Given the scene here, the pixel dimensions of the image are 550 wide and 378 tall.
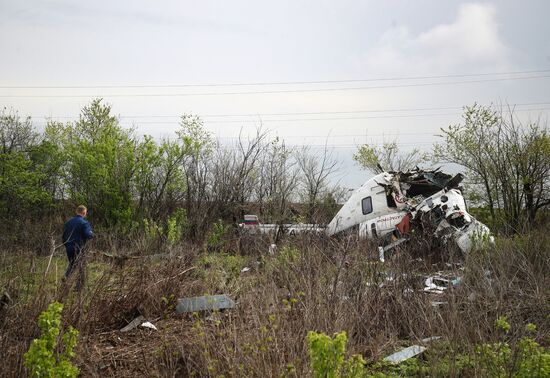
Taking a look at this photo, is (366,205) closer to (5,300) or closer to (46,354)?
(5,300)

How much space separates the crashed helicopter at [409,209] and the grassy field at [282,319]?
4.81 meters

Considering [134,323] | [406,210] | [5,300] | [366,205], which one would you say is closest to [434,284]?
→ [134,323]

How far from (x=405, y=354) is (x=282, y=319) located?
56.7 inches

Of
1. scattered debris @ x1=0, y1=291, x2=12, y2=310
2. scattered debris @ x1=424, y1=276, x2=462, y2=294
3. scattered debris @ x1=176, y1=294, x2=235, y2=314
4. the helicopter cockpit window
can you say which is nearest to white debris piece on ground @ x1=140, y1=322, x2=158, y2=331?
scattered debris @ x1=176, y1=294, x2=235, y2=314

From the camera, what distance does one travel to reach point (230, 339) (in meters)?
4.11

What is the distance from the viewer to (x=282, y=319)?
14.6ft

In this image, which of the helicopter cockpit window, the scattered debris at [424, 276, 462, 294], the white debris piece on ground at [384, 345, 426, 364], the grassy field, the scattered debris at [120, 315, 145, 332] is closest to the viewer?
the grassy field

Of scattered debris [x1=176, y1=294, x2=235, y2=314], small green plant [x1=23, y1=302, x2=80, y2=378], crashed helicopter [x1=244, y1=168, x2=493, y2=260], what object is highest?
crashed helicopter [x1=244, y1=168, x2=493, y2=260]

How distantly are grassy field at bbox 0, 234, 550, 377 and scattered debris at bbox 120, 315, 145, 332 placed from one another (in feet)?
0.33

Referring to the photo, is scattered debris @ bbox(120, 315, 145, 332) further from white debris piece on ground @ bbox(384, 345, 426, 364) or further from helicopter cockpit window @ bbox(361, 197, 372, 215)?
helicopter cockpit window @ bbox(361, 197, 372, 215)

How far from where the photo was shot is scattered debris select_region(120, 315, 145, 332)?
5.98 meters

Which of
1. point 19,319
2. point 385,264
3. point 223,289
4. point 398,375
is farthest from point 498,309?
point 19,319

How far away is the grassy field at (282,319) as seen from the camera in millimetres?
4004

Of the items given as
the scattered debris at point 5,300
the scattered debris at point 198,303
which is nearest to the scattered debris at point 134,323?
the scattered debris at point 198,303
